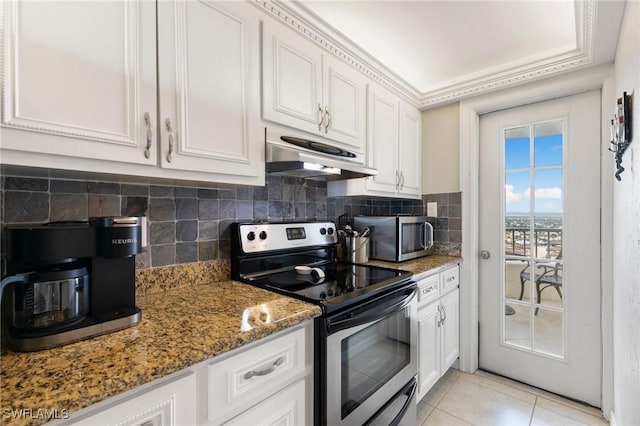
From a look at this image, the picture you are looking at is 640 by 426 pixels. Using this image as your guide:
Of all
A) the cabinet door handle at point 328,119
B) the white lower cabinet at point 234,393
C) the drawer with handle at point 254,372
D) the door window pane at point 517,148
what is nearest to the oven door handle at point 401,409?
the white lower cabinet at point 234,393

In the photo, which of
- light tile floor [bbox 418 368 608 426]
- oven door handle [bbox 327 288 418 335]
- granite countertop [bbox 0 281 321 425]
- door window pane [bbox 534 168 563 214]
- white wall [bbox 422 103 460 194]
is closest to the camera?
granite countertop [bbox 0 281 321 425]

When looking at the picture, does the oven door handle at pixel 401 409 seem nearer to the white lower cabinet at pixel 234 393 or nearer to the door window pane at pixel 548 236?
the white lower cabinet at pixel 234 393

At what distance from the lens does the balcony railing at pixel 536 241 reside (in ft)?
6.71

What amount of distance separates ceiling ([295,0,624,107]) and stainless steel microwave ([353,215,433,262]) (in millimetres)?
1063

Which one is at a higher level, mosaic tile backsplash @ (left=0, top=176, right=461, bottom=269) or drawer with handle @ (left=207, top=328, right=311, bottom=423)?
mosaic tile backsplash @ (left=0, top=176, right=461, bottom=269)

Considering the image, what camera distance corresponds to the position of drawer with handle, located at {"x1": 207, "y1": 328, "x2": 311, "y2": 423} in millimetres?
812

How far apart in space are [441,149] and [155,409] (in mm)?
2513

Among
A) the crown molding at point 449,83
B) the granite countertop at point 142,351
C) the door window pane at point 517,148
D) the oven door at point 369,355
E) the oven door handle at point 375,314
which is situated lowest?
the oven door at point 369,355

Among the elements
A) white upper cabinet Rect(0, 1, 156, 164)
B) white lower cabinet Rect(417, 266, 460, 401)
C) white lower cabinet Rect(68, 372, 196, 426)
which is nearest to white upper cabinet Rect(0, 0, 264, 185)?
white upper cabinet Rect(0, 1, 156, 164)

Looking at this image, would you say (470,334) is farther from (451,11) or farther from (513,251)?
(451,11)

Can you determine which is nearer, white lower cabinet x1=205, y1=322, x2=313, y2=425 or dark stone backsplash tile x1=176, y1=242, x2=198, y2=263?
white lower cabinet x1=205, y1=322, x2=313, y2=425

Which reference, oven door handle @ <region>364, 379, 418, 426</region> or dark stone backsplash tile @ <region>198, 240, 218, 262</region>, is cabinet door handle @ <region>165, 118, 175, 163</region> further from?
oven door handle @ <region>364, 379, 418, 426</region>

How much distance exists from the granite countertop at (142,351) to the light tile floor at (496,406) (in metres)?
1.45

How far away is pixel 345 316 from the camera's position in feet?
3.80
